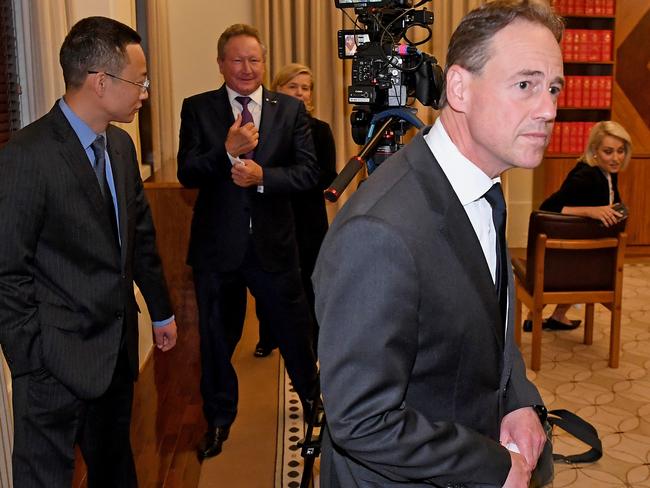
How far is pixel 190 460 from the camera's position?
288cm

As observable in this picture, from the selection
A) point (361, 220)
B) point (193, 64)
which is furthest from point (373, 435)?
point (193, 64)

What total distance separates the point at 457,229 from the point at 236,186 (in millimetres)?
1819

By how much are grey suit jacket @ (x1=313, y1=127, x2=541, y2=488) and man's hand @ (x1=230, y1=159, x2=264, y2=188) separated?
62.3 inches

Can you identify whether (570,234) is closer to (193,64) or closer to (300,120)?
(300,120)

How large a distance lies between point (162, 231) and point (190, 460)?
52.3 inches

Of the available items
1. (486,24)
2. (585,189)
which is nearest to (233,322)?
(486,24)

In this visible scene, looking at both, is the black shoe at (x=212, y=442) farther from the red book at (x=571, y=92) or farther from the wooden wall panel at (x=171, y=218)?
the red book at (x=571, y=92)

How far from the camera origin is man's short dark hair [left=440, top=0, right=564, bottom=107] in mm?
1147

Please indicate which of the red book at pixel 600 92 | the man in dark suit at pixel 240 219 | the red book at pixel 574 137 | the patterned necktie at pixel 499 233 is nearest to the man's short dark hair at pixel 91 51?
the man in dark suit at pixel 240 219

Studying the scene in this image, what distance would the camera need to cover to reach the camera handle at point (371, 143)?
5.59 ft

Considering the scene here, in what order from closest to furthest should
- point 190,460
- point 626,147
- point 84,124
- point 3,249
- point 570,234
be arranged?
point 3,249 → point 84,124 → point 190,460 → point 570,234 → point 626,147

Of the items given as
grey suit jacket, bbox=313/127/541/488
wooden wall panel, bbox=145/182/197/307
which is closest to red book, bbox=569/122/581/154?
wooden wall panel, bbox=145/182/197/307

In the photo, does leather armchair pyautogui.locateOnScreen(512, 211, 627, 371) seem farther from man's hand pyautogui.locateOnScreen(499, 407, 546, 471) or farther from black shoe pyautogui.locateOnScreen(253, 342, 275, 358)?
man's hand pyautogui.locateOnScreen(499, 407, 546, 471)

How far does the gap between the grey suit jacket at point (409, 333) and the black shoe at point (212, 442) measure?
1829mm
